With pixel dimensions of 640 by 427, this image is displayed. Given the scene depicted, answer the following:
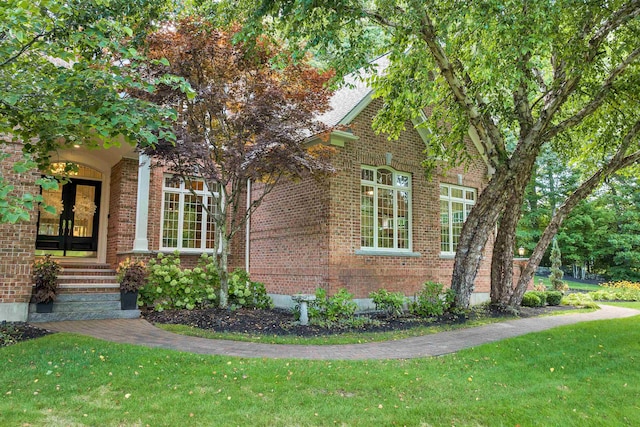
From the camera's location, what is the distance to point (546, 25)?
7.43 meters

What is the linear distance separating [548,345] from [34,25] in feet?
26.5

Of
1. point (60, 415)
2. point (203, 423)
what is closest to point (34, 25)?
point (60, 415)

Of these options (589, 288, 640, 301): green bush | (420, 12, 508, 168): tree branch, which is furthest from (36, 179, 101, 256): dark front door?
(589, 288, 640, 301): green bush

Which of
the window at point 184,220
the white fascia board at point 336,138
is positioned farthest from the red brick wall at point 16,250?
the white fascia board at point 336,138

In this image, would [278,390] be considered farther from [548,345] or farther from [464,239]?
[464,239]

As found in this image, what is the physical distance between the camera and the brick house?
10672mm

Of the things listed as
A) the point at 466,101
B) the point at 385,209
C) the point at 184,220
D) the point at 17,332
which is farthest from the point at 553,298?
the point at 17,332

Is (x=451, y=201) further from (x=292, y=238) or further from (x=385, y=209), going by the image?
(x=292, y=238)

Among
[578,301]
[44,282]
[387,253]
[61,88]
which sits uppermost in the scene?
[61,88]

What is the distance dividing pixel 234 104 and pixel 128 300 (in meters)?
4.70

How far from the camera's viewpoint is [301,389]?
461 cm

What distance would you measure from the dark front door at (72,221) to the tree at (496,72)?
7271 millimetres

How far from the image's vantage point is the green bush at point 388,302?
994 cm

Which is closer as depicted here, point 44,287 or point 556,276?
point 44,287
